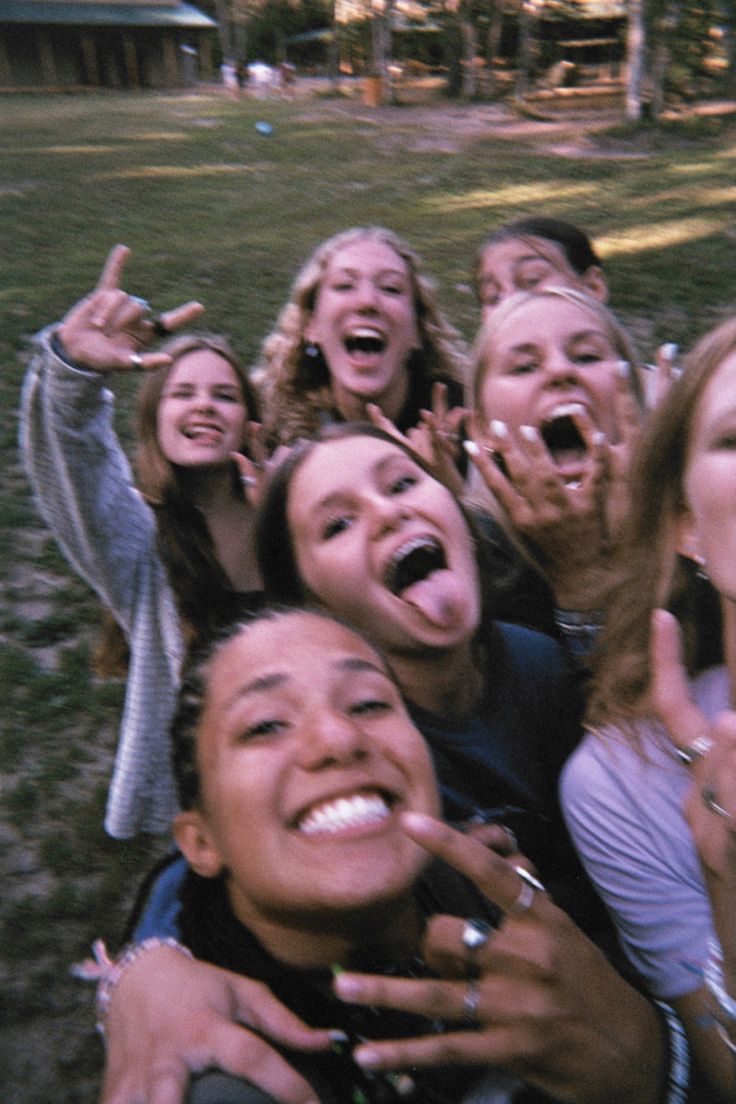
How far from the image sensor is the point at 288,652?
164 centimetres

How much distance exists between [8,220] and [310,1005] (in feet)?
38.2

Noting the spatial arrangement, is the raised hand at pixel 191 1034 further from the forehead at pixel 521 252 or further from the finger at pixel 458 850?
the forehead at pixel 521 252

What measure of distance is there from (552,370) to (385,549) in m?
0.80

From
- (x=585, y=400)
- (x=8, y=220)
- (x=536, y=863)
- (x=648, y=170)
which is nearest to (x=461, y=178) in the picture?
(x=648, y=170)

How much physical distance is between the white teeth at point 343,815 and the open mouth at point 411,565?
0.61m

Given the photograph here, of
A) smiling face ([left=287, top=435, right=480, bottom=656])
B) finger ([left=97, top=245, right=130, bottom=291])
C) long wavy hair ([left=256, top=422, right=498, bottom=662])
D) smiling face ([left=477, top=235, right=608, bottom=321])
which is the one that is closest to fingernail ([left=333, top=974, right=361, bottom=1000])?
smiling face ([left=287, top=435, right=480, bottom=656])

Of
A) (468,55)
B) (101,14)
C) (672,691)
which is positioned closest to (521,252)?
(672,691)

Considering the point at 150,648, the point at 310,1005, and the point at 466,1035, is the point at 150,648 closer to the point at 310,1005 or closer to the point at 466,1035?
the point at 310,1005

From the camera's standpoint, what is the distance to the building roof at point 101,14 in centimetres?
3195

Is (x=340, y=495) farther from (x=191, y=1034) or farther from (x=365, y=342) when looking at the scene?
(x=365, y=342)

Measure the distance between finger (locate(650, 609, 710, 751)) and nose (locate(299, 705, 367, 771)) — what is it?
0.45 m

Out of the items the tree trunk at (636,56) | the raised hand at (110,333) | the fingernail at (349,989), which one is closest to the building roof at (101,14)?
the tree trunk at (636,56)

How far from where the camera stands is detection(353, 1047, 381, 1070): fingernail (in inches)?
45.9

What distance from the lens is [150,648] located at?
2941 mm
